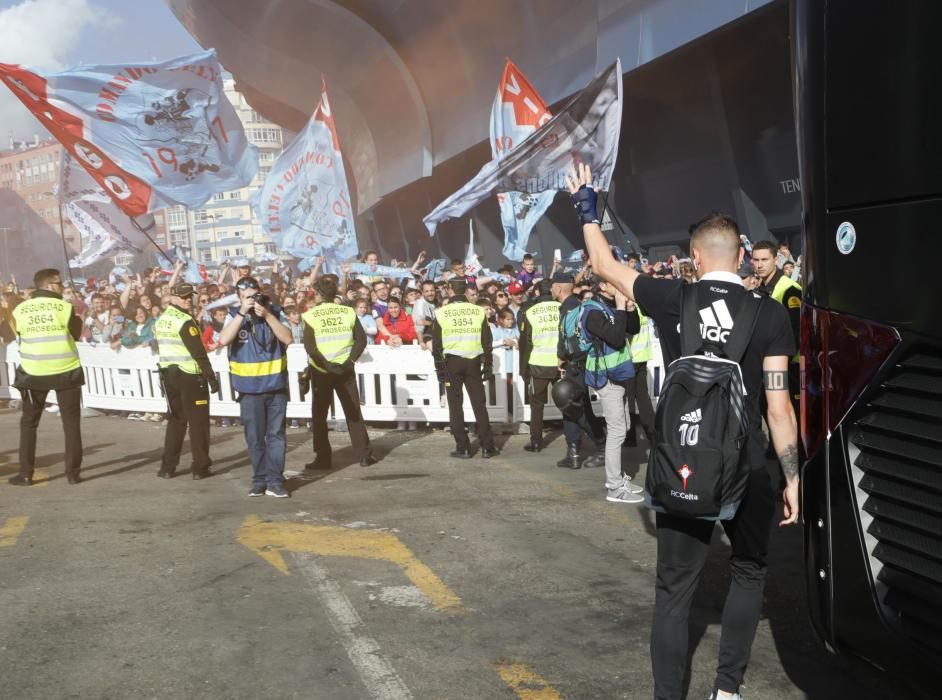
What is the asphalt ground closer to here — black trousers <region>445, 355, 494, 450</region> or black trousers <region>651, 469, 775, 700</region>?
black trousers <region>651, 469, 775, 700</region>

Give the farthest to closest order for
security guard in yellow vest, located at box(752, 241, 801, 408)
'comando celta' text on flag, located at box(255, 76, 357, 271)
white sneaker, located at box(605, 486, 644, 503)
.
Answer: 'comando celta' text on flag, located at box(255, 76, 357, 271) → white sneaker, located at box(605, 486, 644, 503) → security guard in yellow vest, located at box(752, 241, 801, 408)

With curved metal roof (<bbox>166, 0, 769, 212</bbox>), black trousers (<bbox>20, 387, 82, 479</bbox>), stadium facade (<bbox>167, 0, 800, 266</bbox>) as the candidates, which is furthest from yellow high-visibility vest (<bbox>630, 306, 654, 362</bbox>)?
curved metal roof (<bbox>166, 0, 769, 212</bbox>)

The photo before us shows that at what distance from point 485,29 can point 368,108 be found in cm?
1660

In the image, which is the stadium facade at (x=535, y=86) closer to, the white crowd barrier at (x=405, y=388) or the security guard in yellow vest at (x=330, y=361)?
the white crowd barrier at (x=405, y=388)

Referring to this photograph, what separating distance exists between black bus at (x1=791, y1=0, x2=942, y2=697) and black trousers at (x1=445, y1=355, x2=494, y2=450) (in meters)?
6.99

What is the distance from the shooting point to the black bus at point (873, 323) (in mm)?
2697

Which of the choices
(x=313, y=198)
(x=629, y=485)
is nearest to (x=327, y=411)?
(x=629, y=485)

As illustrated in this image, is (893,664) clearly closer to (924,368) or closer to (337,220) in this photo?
(924,368)

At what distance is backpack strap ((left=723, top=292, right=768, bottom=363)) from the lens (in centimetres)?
360

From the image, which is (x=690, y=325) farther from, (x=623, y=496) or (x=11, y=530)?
(x=11, y=530)

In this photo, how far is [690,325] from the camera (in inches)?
144

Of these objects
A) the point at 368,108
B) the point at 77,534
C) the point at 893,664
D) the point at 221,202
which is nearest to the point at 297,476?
the point at 77,534

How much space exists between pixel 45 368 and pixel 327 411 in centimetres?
271

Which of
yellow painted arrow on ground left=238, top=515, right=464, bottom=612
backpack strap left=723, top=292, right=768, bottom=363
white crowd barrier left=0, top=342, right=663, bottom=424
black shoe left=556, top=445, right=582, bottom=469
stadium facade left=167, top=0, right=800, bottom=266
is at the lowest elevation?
yellow painted arrow on ground left=238, top=515, right=464, bottom=612
